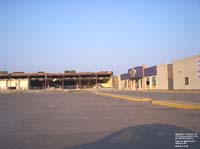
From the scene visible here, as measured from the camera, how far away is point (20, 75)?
105m

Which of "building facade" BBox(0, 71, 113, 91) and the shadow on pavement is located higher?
"building facade" BBox(0, 71, 113, 91)

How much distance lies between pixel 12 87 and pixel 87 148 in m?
106

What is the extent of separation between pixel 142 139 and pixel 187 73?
151 ft

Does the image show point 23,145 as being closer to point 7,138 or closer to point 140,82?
point 7,138

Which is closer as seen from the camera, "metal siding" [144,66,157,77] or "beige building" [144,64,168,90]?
"beige building" [144,64,168,90]

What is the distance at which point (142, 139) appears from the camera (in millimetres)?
7262

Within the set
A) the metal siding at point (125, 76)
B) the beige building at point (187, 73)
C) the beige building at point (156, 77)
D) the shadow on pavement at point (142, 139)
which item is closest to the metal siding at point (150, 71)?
the beige building at point (156, 77)

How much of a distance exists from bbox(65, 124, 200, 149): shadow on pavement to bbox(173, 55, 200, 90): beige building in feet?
133

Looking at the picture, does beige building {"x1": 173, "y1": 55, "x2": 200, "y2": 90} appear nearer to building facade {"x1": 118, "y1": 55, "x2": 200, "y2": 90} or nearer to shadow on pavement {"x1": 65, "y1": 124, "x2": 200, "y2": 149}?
building facade {"x1": 118, "y1": 55, "x2": 200, "y2": 90}

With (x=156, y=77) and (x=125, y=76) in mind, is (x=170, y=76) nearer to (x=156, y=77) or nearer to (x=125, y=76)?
(x=156, y=77)

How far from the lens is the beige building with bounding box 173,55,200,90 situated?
4725cm

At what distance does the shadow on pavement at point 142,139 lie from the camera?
6.55 meters

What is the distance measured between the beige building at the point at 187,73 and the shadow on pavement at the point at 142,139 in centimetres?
4046

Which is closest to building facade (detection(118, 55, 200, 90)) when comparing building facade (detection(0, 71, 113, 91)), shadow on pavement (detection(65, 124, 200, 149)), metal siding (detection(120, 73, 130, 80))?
metal siding (detection(120, 73, 130, 80))
